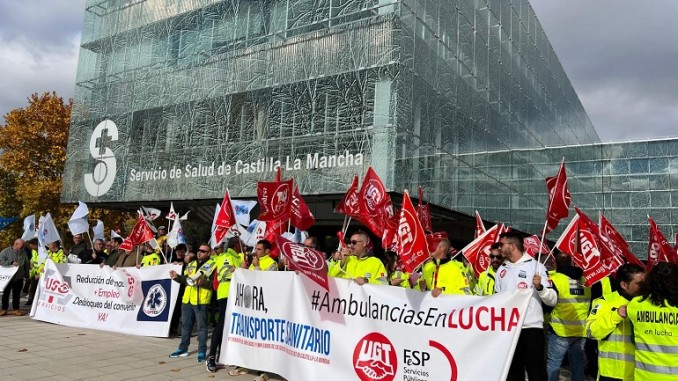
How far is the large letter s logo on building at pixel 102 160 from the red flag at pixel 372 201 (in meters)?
17.2

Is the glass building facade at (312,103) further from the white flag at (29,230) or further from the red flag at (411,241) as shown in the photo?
the red flag at (411,241)

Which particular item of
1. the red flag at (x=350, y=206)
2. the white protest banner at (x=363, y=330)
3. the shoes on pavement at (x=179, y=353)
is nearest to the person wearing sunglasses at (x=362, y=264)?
the white protest banner at (x=363, y=330)

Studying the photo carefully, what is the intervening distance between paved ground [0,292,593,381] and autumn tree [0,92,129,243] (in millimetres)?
17388

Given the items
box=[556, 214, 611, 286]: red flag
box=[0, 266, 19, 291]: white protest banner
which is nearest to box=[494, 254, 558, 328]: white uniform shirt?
box=[556, 214, 611, 286]: red flag

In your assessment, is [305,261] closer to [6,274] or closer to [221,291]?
[221,291]

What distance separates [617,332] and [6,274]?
12.2 meters

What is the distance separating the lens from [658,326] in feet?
12.0

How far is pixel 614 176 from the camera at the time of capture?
96.1ft

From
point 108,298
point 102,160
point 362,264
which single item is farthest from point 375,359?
point 102,160

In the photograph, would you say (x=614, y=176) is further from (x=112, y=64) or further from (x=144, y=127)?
(x=112, y=64)

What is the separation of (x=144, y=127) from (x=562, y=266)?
60.5 feet

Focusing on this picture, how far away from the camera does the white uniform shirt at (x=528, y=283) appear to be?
4746mm

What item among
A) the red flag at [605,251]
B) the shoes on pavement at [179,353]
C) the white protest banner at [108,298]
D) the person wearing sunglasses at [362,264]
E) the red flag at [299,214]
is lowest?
the shoes on pavement at [179,353]

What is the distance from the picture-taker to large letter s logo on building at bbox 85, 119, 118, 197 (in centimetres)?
2219
